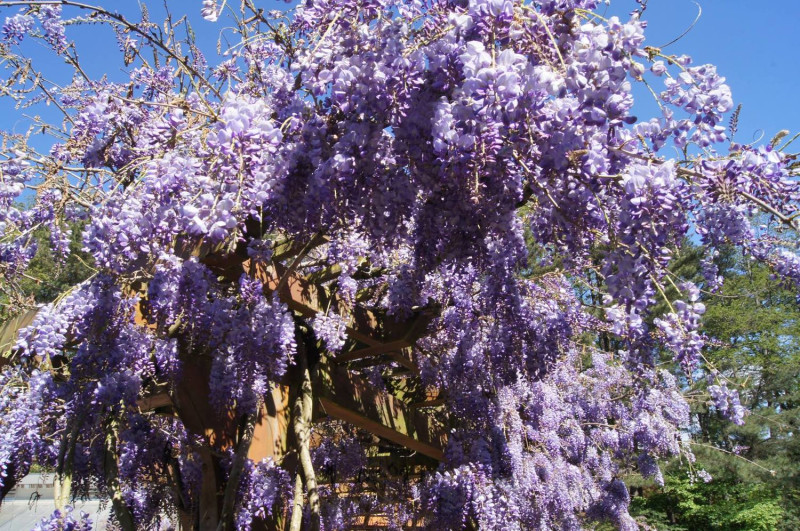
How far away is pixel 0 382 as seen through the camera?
9.20ft

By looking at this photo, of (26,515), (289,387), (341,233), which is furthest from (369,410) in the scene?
(26,515)

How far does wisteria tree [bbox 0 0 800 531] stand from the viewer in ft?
5.67

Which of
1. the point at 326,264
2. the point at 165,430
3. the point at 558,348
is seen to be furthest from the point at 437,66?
the point at 558,348

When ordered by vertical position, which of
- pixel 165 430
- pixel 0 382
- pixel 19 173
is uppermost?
pixel 19 173

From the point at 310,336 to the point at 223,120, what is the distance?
1.87 metres

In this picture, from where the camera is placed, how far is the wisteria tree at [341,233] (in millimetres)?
1729

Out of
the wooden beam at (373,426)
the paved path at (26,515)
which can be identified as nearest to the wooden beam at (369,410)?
the wooden beam at (373,426)

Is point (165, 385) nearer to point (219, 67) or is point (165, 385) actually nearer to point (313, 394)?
point (313, 394)

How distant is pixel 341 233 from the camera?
2738mm

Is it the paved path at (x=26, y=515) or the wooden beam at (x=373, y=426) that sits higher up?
the paved path at (x=26, y=515)

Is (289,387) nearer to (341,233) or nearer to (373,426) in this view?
(373,426)

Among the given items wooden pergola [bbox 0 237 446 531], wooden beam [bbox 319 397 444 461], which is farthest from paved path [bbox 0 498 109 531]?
wooden pergola [bbox 0 237 446 531]

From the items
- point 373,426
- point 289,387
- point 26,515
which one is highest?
point 26,515

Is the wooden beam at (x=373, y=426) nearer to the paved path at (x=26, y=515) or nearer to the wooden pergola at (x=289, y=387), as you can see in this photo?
the wooden pergola at (x=289, y=387)
